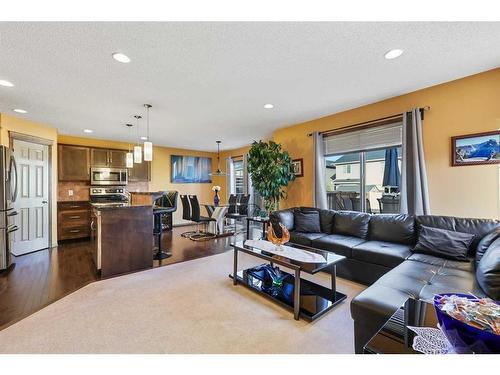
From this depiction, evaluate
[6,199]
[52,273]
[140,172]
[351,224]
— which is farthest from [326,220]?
[140,172]

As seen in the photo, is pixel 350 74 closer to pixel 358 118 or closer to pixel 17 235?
pixel 358 118

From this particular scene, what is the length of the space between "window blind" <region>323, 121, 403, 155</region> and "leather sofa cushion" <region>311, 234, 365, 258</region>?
4.98 ft

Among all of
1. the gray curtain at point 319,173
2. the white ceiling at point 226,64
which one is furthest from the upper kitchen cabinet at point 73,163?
the gray curtain at point 319,173

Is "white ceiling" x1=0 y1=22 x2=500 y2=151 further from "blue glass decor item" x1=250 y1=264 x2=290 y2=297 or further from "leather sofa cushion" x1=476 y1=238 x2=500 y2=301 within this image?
"blue glass decor item" x1=250 y1=264 x2=290 y2=297

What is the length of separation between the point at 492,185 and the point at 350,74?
2.06 m

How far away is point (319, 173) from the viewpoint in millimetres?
4160

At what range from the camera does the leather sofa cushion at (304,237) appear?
11.1 ft

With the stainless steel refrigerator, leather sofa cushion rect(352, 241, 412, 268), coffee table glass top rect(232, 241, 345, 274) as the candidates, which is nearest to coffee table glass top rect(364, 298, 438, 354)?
coffee table glass top rect(232, 241, 345, 274)

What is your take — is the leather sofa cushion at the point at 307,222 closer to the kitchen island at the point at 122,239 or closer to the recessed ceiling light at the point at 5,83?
the kitchen island at the point at 122,239

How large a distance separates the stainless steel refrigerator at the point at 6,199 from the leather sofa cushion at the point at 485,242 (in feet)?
19.2

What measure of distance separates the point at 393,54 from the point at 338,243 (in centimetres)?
226
